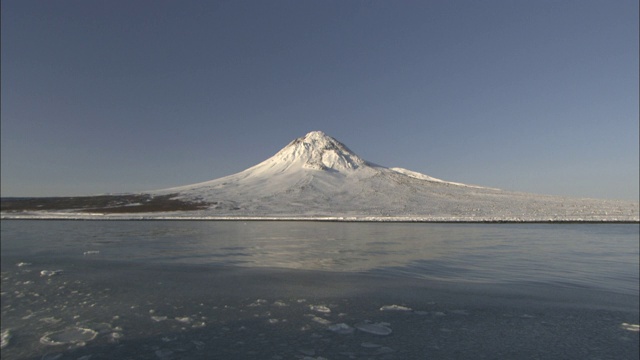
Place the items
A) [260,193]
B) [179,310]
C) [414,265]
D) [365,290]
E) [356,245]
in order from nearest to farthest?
[179,310] < [365,290] < [414,265] < [356,245] < [260,193]

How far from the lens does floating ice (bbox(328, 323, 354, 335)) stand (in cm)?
960

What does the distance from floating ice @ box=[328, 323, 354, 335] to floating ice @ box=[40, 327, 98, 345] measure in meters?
6.04

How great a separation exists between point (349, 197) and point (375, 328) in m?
101

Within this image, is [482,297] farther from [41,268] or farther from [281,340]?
[41,268]

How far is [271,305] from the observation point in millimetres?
11867

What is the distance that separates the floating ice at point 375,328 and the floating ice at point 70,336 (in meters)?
6.83

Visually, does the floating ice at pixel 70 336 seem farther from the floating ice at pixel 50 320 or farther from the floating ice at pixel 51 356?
the floating ice at pixel 50 320

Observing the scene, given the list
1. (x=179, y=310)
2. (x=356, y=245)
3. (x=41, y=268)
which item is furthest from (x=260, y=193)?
(x=179, y=310)

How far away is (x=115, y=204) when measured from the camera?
108m

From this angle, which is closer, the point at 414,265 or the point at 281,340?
the point at 281,340

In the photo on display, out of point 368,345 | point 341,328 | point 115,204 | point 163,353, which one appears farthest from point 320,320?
point 115,204

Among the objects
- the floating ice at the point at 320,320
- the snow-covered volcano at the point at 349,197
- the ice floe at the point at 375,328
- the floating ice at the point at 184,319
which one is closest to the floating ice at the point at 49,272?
the floating ice at the point at 184,319

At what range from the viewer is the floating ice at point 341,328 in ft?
31.5

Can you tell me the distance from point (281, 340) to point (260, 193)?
109 m
